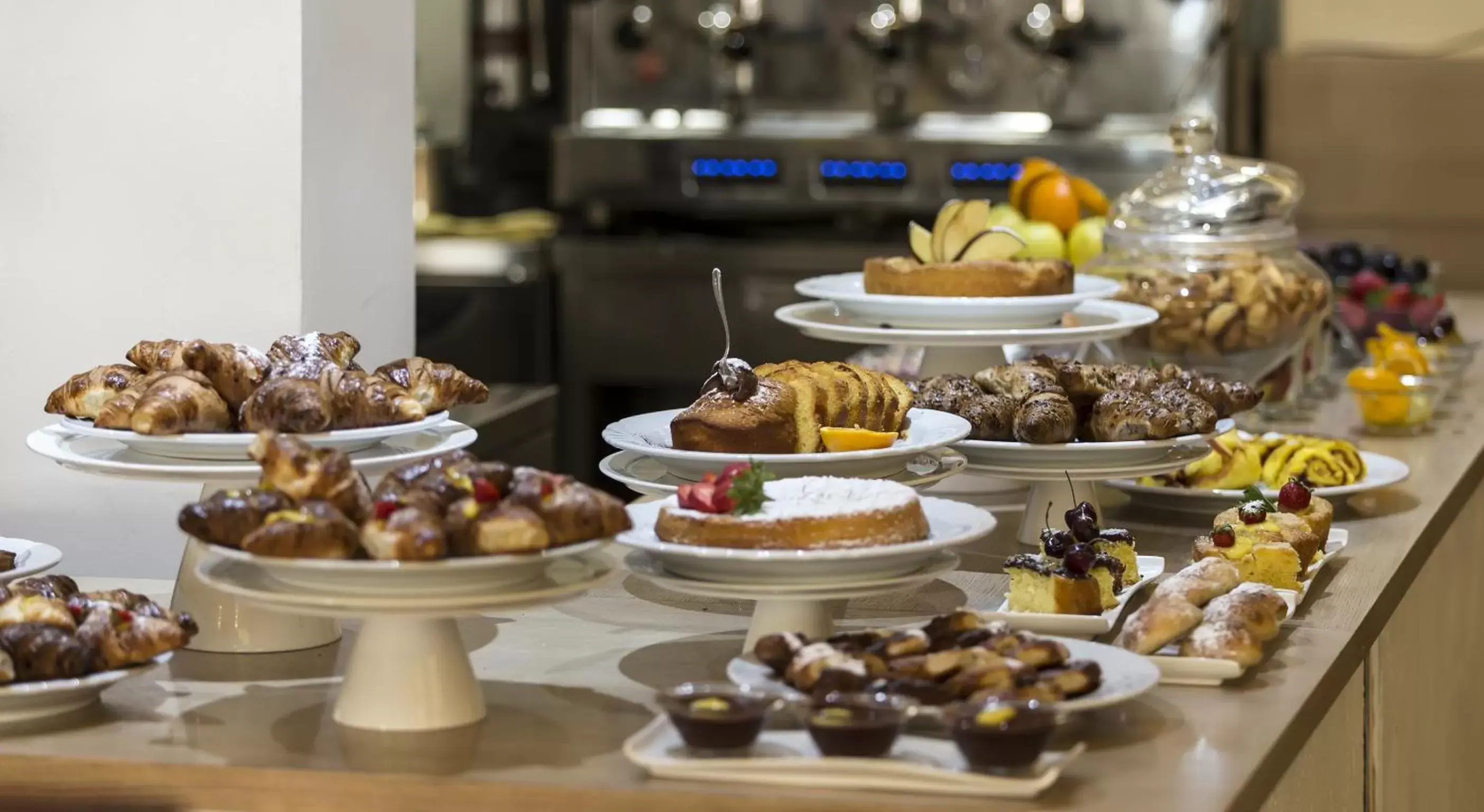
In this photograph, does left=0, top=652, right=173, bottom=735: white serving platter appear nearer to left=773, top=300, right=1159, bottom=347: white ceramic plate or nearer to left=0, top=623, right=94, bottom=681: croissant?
left=0, top=623, right=94, bottom=681: croissant

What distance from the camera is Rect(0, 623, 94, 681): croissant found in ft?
4.30

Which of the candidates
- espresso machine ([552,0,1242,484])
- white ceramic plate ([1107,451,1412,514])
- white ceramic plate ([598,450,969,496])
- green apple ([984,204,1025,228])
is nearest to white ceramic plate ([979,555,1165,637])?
white ceramic plate ([598,450,969,496])

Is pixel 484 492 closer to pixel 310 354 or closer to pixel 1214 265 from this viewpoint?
pixel 310 354

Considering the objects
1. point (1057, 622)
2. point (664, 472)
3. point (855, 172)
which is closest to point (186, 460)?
point (664, 472)

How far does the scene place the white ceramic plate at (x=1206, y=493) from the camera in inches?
83.2

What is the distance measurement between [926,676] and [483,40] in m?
4.35

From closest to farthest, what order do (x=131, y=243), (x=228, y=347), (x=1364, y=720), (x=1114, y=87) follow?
(x=228, y=347)
(x=1364, y=720)
(x=131, y=243)
(x=1114, y=87)

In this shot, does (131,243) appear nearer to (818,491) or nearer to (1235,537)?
(818,491)

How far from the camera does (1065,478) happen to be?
1.93 meters

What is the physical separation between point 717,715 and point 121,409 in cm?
55

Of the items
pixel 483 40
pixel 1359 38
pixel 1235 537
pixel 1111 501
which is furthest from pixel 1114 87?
pixel 1235 537

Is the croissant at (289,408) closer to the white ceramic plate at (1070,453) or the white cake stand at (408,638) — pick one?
the white cake stand at (408,638)

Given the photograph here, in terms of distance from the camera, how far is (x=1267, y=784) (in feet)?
4.17

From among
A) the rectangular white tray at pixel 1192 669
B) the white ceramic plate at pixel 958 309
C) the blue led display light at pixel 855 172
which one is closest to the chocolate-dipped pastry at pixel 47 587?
the rectangular white tray at pixel 1192 669
